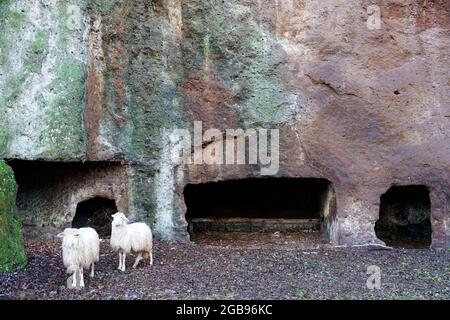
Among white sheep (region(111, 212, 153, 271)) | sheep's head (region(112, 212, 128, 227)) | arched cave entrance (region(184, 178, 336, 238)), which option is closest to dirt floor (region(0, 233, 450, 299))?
white sheep (region(111, 212, 153, 271))

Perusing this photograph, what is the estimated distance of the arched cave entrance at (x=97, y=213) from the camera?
1013cm

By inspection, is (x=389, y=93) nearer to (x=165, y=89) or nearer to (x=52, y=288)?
(x=165, y=89)

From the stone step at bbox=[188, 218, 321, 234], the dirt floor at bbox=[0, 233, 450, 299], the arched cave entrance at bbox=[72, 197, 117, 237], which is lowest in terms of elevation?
the dirt floor at bbox=[0, 233, 450, 299]

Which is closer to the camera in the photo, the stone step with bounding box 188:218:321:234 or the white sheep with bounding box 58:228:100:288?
the white sheep with bounding box 58:228:100:288

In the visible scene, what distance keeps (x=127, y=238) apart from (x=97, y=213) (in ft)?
11.1

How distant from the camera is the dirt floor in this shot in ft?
20.0

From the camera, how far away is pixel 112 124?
902 cm

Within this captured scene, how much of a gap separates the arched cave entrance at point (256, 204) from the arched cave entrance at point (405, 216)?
51.5 inches

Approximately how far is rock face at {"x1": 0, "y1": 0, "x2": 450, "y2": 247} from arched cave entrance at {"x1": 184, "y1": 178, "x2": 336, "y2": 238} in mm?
1838

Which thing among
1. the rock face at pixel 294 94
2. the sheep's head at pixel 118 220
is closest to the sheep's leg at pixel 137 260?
the sheep's head at pixel 118 220

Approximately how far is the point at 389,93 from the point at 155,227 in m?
4.36

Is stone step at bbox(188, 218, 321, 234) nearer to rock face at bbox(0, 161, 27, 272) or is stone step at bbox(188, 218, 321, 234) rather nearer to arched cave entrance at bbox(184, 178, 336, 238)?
arched cave entrance at bbox(184, 178, 336, 238)

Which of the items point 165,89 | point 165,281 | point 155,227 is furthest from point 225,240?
point 165,281

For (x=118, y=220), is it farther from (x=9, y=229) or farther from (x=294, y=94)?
(x=294, y=94)
